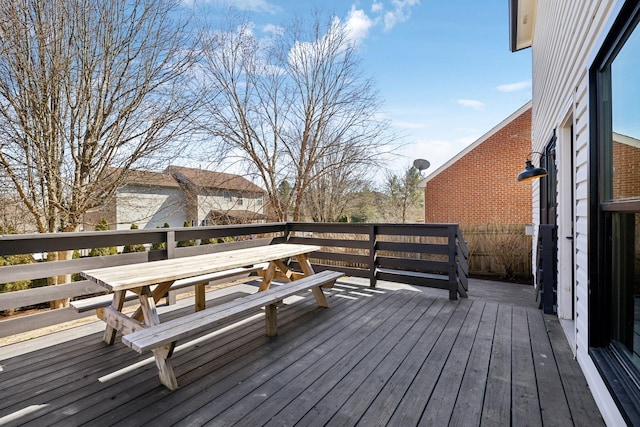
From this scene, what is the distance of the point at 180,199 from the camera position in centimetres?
704

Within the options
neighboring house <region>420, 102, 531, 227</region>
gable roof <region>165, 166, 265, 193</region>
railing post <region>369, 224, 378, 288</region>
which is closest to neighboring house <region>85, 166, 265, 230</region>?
gable roof <region>165, 166, 265, 193</region>

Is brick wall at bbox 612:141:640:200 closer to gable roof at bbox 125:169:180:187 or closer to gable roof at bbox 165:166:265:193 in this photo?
gable roof at bbox 125:169:180:187

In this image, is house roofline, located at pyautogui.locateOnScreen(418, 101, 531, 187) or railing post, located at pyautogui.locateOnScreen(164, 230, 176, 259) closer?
railing post, located at pyautogui.locateOnScreen(164, 230, 176, 259)

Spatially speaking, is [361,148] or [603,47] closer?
[603,47]

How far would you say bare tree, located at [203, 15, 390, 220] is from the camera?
7930 mm

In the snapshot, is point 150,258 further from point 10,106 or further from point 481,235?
point 481,235

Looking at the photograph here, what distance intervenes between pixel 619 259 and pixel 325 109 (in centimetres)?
752

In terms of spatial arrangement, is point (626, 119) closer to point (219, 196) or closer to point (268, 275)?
point (268, 275)

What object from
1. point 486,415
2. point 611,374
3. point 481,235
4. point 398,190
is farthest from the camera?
point 398,190

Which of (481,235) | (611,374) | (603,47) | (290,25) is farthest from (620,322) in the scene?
(290,25)

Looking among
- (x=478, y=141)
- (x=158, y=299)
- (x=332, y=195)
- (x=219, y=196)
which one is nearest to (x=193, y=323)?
(x=158, y=299)

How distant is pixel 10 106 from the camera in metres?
3.81

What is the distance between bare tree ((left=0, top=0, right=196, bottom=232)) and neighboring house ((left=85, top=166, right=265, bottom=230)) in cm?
54

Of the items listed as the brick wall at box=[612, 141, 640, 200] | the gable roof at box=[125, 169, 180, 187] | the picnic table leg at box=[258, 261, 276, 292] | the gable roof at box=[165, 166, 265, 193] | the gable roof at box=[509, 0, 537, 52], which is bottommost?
the picnic table leg at box=[258, 261, 276, 292]
